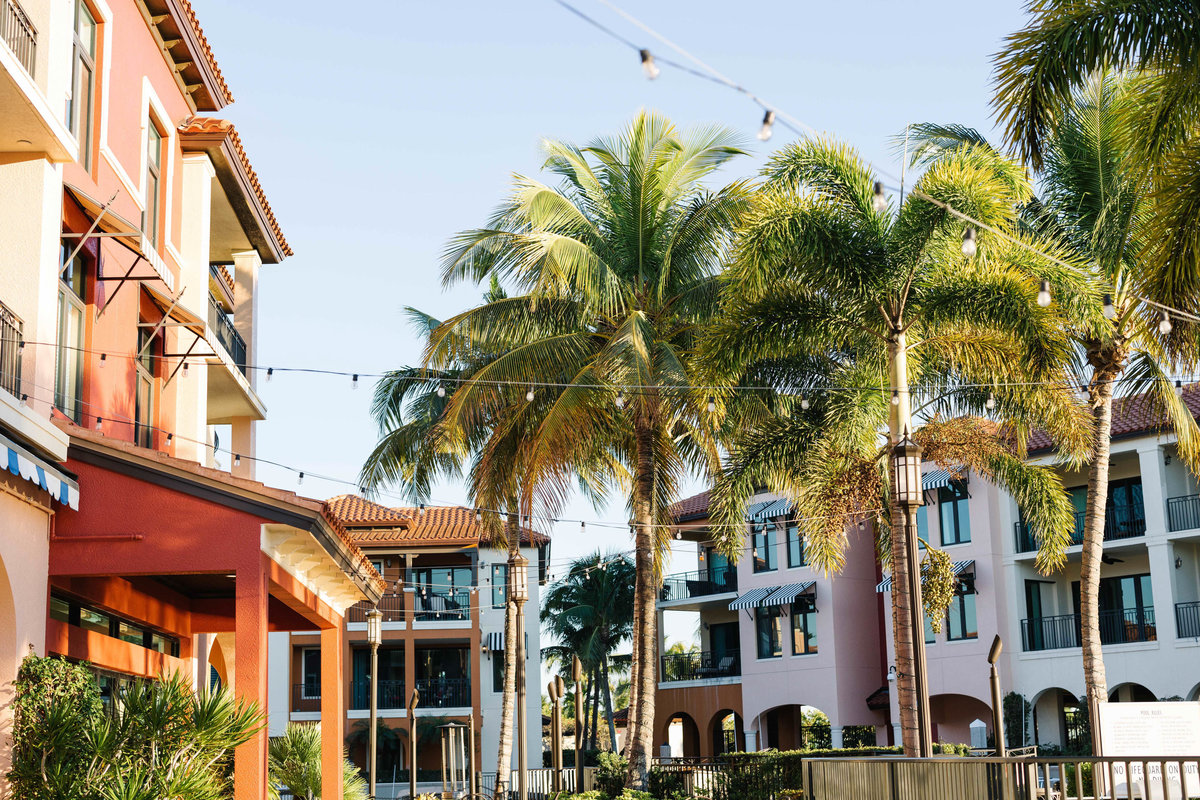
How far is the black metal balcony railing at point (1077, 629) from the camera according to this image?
120 ft

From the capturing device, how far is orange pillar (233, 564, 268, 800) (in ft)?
40.8

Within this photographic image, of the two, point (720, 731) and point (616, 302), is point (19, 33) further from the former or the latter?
point (720, 731)

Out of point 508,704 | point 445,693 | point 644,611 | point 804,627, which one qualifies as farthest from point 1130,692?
point 445,693

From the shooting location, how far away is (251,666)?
1262cm

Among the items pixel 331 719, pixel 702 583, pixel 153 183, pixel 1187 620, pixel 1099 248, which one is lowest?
pixel 331 719

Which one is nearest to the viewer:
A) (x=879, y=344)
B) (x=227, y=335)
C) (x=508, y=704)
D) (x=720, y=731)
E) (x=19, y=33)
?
(x=19, y=33)

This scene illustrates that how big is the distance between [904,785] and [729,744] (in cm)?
5194

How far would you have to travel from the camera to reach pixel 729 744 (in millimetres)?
60906

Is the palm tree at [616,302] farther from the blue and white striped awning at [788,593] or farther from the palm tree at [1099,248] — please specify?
the blue and white striped awning at [788,593]

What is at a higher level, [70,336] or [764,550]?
[70,336]

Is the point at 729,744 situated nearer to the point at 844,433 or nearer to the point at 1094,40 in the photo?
the point at 844,433

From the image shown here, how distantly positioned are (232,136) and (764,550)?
2973 centimetres

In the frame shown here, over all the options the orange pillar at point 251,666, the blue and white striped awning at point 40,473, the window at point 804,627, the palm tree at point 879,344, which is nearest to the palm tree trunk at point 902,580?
the palm tree at point 879,344

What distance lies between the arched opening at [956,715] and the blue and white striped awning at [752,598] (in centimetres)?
665
